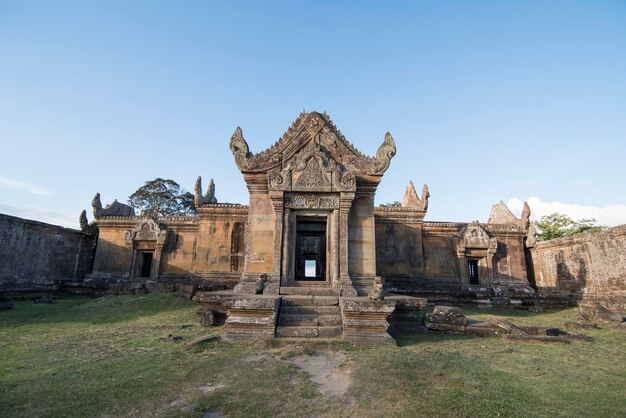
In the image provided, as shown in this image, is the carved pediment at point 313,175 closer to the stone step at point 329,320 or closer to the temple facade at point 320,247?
the temple facade at point 320,247

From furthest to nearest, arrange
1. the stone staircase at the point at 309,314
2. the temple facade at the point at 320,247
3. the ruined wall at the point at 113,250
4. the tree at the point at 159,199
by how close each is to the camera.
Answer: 1. the tree at the point at 159,199
2. the ruined wall at the point at 113,250
3. the temple facade at the point at 320,247
4. the stone staircase at the point at 309,314

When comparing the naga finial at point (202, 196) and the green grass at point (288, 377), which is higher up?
the naga finial at point (202, 196)

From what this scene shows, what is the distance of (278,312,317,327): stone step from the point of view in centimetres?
749

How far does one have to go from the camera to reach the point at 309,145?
33.1ft

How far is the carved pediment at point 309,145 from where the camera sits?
9.95 meters

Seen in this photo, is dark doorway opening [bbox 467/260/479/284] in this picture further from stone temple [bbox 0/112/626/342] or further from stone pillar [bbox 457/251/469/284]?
stone pillar [bbox 457/251/469/284]

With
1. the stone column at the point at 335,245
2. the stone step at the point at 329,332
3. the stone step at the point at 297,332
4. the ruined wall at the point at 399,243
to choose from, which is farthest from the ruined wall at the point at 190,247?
the stone step at the point at 329,332

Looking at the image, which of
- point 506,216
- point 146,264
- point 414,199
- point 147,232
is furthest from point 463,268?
point 146,264

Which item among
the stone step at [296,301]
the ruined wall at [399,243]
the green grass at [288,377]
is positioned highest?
the ruined wall at [399,243]

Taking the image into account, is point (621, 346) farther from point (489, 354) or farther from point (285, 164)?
point (285, 164)

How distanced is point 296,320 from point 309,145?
521 centimetres

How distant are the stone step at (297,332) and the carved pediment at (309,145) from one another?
4559 millimetres

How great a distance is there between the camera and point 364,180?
9898 millimetres

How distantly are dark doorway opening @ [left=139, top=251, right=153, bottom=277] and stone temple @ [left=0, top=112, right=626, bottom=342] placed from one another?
0.19ft
